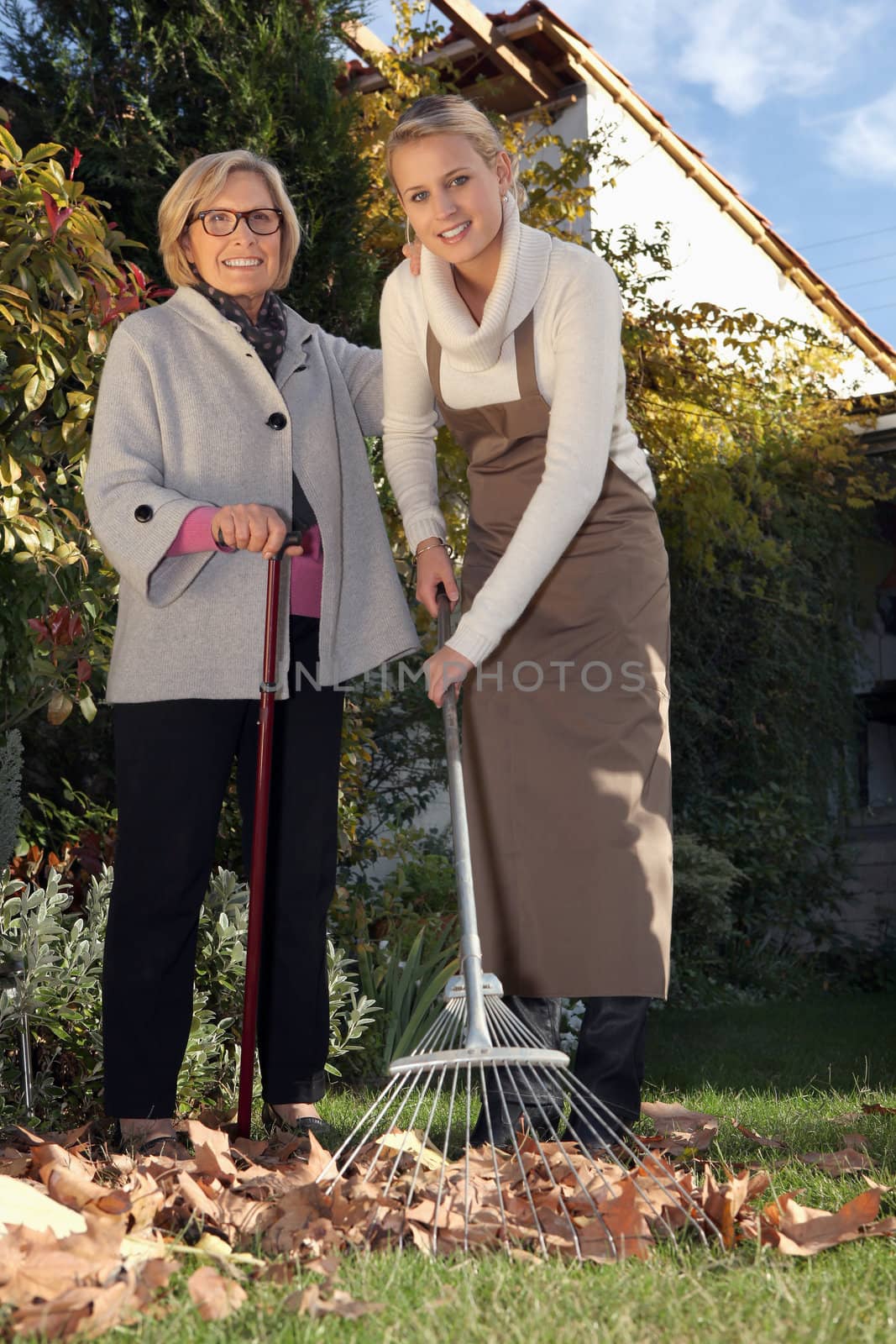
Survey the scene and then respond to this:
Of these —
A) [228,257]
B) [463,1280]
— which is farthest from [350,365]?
[463,1280]

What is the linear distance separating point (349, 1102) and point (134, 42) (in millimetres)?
4169

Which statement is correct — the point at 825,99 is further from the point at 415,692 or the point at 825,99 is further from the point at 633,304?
the point at 415,692

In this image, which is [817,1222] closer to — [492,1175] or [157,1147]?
[492,1175]

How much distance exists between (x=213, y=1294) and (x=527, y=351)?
157 centimetres

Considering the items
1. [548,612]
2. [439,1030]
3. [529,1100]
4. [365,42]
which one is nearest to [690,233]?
[365,42]

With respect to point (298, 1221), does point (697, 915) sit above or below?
above

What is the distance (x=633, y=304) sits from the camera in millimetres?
7289

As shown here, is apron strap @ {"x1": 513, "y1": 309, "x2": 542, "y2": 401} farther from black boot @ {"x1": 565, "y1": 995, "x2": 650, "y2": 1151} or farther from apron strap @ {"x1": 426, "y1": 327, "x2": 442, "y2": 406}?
black boot @ {"x1": 565, "y1": 995, "x2": 650, "y2": 1151}

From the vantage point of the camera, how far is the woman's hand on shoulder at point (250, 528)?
229 centimetres

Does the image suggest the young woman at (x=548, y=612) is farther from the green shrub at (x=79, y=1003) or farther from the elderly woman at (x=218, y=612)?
the green shrub at (x=79, y=1003)

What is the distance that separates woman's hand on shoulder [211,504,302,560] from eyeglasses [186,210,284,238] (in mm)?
587

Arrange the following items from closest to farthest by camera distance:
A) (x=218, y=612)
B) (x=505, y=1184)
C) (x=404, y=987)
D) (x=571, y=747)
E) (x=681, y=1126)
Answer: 1. (x=505, y=1184)
2. (x=571, y=747)
3. (x=218, y=612)
4. (x=681, y=1126)
5. (x=404, y=987)

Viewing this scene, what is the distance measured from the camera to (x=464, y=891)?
2.10m

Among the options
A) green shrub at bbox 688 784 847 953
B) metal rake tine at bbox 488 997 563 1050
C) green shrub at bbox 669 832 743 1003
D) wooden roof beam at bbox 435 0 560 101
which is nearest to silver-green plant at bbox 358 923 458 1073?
metal rake tine at bbox 488 997 563 1050
